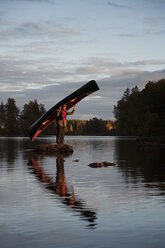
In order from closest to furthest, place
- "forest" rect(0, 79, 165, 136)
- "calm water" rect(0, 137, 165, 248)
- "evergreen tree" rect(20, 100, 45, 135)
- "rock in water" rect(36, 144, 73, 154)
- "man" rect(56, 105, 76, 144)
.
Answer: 1. "calm water" rect(0, 137, 165, 248)
2. "man" rect(56, 105, 76, 144)
3. "rock in water" rect(36, 144, 73, 154)
4. "forest" rect(0, 79, 165, 136)
5. "evergreen tree" rect(20, 100, 45, 135)

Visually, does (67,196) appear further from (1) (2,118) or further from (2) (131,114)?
(1) (2,118)

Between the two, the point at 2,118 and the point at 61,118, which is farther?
the point at 2,118

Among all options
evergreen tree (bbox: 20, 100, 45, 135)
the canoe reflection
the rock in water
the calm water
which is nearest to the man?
the rock in water

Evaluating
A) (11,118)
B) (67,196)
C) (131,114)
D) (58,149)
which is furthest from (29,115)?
(67,196)

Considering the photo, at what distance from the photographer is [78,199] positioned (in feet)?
36.4

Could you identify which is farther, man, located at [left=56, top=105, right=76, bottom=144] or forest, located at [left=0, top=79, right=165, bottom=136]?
forest, located at [left=0, top=79, right=165, bottom=136]

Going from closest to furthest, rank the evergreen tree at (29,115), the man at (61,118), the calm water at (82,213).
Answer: the calm water at (82,213) < the man at (61,118) < the evergreen tree at (29,115)

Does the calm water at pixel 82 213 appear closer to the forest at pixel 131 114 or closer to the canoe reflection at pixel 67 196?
the canoe reflection at pixel 67 196

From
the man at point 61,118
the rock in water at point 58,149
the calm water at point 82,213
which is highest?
the man at point 61,118

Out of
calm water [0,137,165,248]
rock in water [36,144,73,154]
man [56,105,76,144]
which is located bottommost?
calm water [0,137,165,248]

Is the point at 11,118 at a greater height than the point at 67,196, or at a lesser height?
greater

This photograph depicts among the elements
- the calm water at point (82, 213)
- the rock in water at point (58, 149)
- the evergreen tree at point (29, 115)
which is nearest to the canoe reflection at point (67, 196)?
the calm water at point (82, 213)

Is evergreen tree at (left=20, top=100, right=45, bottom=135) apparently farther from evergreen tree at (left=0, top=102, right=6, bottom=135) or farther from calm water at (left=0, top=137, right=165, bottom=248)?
calm water at (left=0, top=137, right=165, bottom=248)

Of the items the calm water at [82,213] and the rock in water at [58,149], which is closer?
the calm water at [82,213]
